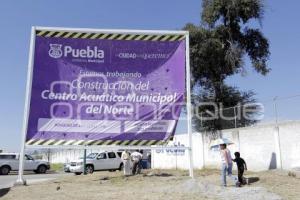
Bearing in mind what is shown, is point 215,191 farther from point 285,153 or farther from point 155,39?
point 285,153

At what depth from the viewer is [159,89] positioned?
16.7 meters

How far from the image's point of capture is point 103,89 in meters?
16.2

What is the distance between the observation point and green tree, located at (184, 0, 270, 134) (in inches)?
1212

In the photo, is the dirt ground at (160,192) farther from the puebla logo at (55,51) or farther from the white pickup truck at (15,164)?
the white pickup truck at (15,164)

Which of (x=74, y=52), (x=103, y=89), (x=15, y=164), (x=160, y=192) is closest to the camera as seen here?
(x=160, y=192)

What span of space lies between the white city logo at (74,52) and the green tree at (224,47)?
14.8m

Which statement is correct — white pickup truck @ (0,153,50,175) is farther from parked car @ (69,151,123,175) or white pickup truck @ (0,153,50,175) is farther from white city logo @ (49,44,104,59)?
white city logo @ (49,44,104,59)

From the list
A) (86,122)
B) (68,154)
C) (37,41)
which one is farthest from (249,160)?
(68,154)

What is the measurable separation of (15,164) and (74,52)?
25864 mm

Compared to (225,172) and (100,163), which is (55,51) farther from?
(100,163)

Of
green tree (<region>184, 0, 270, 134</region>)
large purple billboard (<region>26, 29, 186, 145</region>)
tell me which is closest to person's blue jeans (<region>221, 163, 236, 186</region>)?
large purple billboard (<region>26, 29, 186, 145</region>)

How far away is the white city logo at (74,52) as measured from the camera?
16328 millimetres

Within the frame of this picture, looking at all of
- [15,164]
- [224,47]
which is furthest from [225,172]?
[15,164]

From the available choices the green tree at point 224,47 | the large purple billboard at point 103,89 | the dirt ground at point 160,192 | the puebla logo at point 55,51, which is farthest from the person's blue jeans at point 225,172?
the green tree at point 224,47
